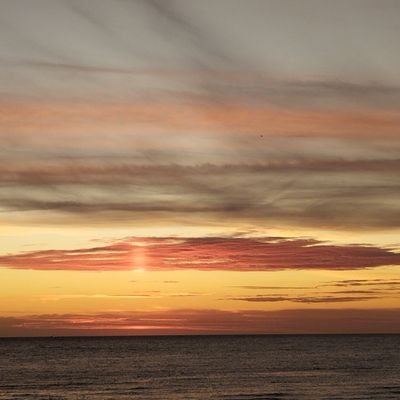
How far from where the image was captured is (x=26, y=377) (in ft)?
362

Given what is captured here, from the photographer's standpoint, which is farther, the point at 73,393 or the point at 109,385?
the point at 109,385

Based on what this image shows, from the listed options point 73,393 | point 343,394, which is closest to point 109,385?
point 73,393

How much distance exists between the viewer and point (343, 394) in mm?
75750

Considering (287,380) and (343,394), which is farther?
(287,380)

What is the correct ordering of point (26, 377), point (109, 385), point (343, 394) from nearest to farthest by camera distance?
1. point (343, 394)
2. point (109, 385)
3. point (26, 377)

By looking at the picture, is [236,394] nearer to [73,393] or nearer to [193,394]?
[193,394]

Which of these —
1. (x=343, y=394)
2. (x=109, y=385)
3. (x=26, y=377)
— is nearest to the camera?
(x=343, y=394)

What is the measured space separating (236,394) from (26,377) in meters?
42.7

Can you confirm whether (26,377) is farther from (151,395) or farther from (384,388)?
(384,388)

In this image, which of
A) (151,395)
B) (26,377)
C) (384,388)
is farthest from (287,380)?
(26,377)

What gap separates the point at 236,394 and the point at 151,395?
831 centimetres

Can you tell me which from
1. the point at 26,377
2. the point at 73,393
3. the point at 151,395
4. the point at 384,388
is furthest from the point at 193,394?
the point at 26,377

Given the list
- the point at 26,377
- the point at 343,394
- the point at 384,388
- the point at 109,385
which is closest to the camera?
the point at 343,394

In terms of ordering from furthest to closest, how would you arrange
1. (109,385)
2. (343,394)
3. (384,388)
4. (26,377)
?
1. (26,377)
2. (109,385)
3. (384,388)
4. (343,394)
